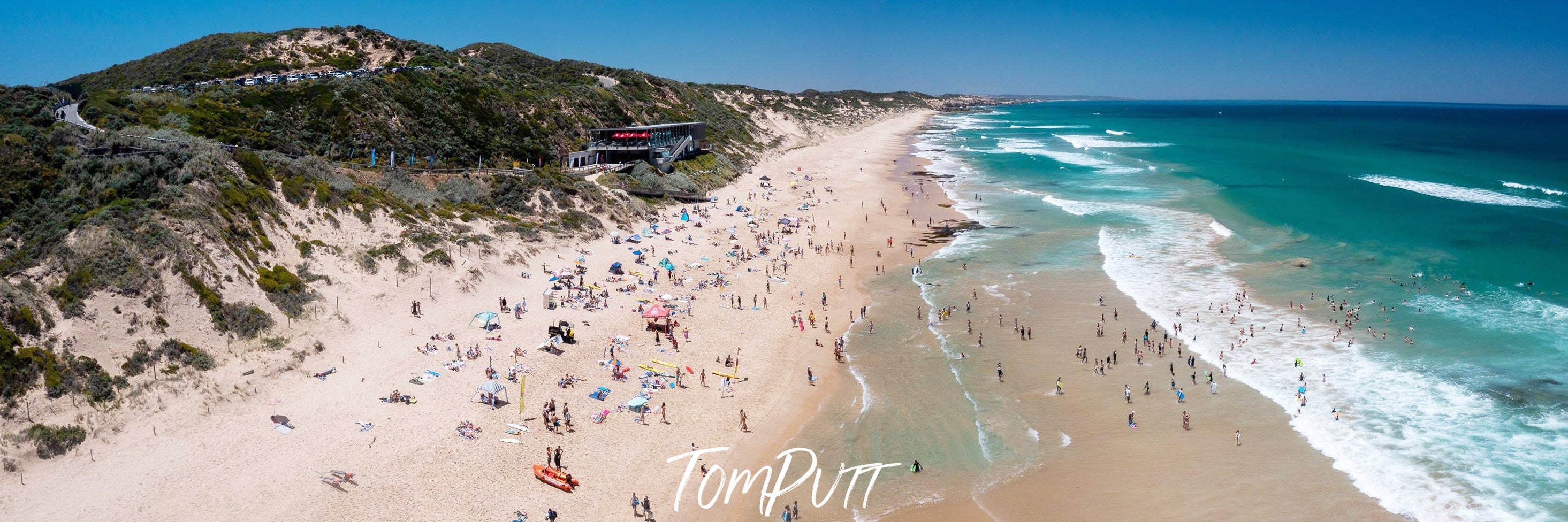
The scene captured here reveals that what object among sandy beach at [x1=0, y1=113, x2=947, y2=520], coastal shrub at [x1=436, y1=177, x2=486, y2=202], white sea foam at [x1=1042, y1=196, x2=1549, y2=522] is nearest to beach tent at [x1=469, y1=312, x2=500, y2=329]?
sandy beach at [x1=0, y1=113, x2=947, y2=520]

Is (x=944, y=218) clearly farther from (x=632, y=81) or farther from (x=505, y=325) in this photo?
(x=632, y=81)

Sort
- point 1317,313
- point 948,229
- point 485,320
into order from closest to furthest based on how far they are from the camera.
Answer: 1. point 485,320
2. point 1317,313
3. point 948,229

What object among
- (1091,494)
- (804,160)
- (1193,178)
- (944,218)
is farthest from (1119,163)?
(1091,494)

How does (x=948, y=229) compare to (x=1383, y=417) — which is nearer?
(x=1383, y=417)

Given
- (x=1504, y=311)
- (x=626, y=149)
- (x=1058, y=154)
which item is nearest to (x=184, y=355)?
(x=626, y=149)

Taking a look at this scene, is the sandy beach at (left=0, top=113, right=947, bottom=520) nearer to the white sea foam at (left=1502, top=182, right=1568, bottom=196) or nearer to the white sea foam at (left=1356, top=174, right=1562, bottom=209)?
the white sea foam at (left=1356, top=174, right=1562, bottom=209)

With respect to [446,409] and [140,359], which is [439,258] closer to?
[446,409]
